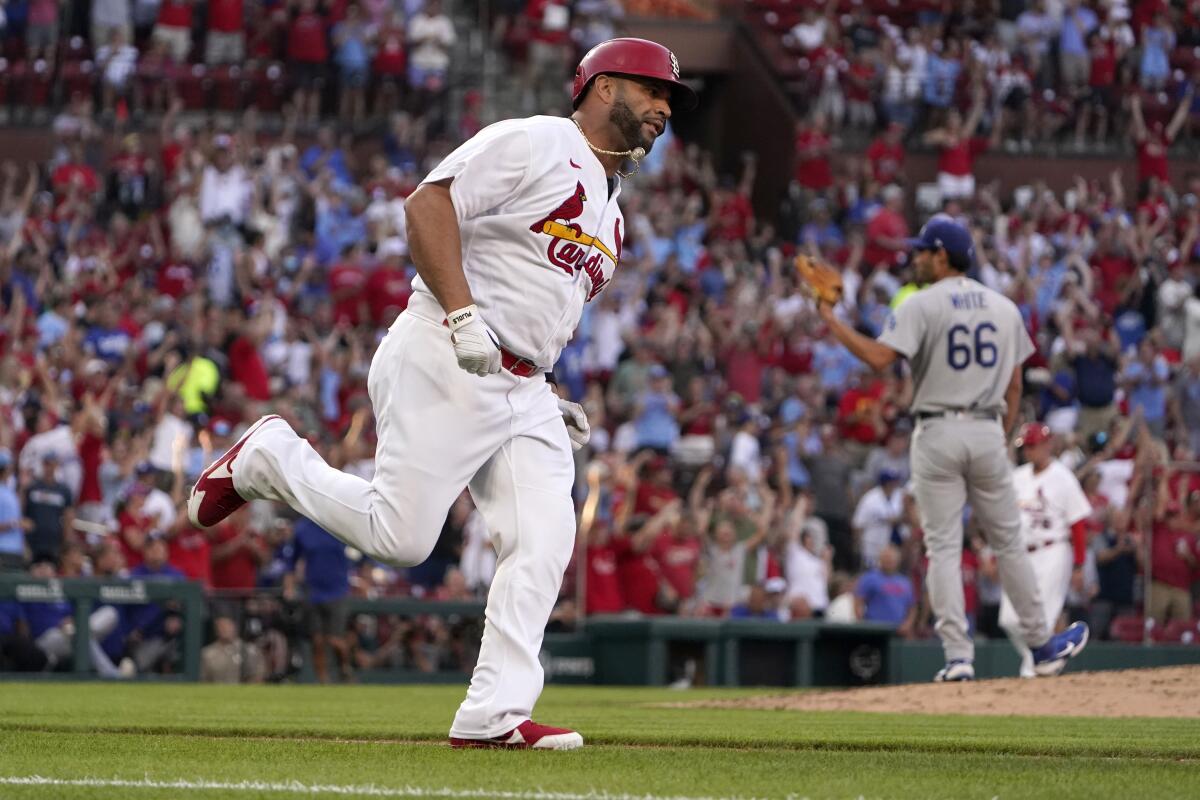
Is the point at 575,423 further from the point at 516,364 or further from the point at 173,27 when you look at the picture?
the point at 173,27

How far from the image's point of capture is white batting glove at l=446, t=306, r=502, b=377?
20.6ft

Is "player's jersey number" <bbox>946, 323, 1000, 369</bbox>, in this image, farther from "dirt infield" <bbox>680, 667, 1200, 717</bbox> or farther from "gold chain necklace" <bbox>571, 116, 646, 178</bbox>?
"gold chain necklace" <bbox>571, 116, 646, 178</bbox>

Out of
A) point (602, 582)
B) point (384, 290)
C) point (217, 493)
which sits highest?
point (384, 290)

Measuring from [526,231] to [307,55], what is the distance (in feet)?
66.1

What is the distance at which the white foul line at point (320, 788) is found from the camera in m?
5.05

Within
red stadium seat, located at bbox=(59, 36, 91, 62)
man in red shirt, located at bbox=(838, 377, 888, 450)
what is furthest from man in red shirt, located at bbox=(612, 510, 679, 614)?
red stadium seat, located at bbox=(59, 36, 91, 62)

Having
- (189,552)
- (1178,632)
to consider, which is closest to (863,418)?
(1178,632)

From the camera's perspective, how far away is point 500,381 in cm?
675

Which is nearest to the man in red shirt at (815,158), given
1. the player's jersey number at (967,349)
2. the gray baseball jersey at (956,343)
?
the gray baseball jersey at (956,343)

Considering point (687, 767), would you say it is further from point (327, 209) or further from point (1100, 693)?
point (327, 209)

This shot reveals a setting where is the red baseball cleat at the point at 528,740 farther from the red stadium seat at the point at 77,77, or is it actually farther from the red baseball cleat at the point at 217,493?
the red stadium seat at the point at 77,77

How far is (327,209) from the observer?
22.6 m

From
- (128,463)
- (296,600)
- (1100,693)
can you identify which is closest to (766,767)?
(1100,693)

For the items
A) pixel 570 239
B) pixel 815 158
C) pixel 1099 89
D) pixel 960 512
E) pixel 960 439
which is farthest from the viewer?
pixel 1099 89
